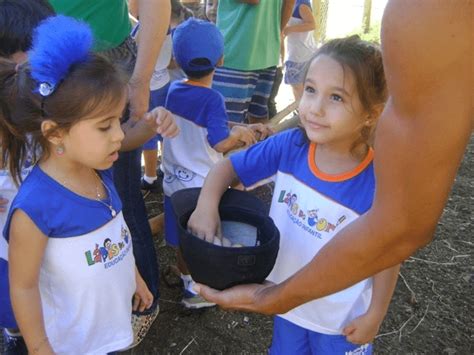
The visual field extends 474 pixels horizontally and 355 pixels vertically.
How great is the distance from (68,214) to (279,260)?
681mm

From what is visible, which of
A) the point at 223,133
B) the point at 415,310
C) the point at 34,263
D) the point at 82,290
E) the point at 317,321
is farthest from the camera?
the point at 415,310

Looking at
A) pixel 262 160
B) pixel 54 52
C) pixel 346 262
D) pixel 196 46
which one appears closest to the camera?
pixel 346 262

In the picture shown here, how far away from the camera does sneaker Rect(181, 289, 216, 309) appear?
8.10 feet

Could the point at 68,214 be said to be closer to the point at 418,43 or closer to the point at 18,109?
the point at 18,109

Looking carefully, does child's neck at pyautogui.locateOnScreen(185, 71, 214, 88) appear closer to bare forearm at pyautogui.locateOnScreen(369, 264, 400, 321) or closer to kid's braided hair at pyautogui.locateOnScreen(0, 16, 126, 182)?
kid's braided hair at pyautogui.locateOnScreen(0, 16, 126, 182)

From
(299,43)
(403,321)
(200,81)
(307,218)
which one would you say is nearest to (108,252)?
(307,218)

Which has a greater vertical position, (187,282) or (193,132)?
(193,132)

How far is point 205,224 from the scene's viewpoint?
1.42 metres

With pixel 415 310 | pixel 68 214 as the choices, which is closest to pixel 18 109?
pixel 68 214

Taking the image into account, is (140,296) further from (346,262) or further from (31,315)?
(346,262)

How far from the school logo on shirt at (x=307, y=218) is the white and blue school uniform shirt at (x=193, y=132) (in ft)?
2.65

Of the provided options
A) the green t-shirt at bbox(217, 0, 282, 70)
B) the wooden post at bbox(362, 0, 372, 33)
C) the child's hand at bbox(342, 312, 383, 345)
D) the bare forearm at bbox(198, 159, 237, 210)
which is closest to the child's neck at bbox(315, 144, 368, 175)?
the bare forearm at bbox(198, 159, 237, 210)

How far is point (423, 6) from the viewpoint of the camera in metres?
0.69

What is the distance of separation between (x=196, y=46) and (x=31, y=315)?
1.46 m
